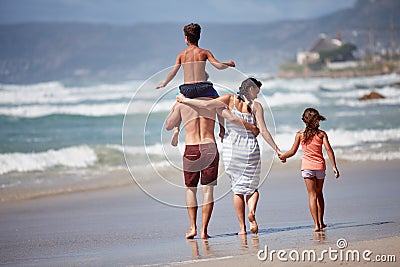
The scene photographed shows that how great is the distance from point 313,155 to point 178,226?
1.56 meters

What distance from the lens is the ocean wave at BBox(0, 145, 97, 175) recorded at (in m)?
14.1

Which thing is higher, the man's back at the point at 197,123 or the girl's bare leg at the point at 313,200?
the man's back at the point at 197,123

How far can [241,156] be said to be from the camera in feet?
22.6

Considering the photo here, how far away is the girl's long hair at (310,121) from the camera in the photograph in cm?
696

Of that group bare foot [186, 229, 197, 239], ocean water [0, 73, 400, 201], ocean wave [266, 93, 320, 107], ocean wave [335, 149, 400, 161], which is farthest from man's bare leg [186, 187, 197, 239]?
ocean wave [266, 93, 320, 107]

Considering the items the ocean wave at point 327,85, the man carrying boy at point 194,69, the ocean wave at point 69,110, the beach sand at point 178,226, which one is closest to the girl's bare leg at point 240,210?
the beach sand at point 178,226

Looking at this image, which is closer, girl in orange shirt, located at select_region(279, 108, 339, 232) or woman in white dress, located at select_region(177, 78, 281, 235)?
woman in white dress, located at select_region(177, 78, 281, 235)

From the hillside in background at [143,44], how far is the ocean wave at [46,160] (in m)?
41.5

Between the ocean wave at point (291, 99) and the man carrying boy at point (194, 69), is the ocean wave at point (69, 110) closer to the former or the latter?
the ocean wave at point (291, 99)

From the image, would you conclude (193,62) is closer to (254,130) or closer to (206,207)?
(254,130)

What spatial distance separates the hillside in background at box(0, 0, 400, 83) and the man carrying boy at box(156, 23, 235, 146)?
50.8m

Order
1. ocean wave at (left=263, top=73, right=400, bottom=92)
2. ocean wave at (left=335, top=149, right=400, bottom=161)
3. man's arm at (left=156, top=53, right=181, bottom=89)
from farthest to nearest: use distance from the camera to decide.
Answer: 1. ocean wave at (left=263, top=73, right=400, bottom=92)
2. ocean wave at (left=335, top=149, right=400, bottom=161)
3. man's arm at (left=156, top=53, right=181, bottom=89)

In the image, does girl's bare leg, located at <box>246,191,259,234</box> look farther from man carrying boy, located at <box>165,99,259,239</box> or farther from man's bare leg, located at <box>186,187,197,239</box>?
man's bare leg, located at <box>186,187,197,239</box>

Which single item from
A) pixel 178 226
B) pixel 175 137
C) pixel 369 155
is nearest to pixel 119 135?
pixel 369 155
